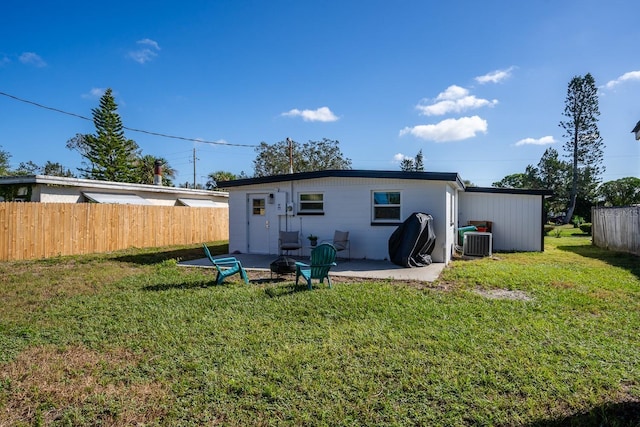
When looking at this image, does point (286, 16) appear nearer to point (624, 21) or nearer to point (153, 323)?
point (624, 21)

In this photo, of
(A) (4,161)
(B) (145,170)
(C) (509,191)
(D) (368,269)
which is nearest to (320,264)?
(D) (368,269)

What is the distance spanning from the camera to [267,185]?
1182 cm

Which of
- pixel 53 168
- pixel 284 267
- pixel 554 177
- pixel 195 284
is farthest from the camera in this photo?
pixel 554 177

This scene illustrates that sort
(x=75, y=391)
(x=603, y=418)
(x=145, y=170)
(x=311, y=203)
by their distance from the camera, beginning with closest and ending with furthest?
1. (x=603, y=418)
2. (x=75, y=391)
3. (x=311, y=203)
4. (x=145, y=170)

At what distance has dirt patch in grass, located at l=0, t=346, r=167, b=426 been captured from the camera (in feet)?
9.02

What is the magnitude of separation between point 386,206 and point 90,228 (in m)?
11.1

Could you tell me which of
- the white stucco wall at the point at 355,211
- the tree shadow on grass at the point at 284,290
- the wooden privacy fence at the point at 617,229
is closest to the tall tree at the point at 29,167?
the white stucco wall at the point at 355,211

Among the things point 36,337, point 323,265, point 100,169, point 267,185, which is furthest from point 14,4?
point 100,169

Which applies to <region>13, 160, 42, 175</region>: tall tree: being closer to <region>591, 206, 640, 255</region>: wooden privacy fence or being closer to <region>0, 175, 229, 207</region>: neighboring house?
<region>0, 175, 229, 207</region>: neighboring house

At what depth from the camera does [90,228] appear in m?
13.4

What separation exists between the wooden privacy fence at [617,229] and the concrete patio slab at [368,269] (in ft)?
24.5

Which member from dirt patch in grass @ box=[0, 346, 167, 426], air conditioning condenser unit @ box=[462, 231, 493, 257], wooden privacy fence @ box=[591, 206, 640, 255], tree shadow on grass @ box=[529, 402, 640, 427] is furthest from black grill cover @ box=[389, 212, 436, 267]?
wooden privacy fence @ box=[591, 206, 640, 255]

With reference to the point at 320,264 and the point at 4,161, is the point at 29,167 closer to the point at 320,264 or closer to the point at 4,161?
the point at 4,161

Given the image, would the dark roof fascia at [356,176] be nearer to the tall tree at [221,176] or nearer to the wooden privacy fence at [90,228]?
the wooden privacy fence at [90,228]
